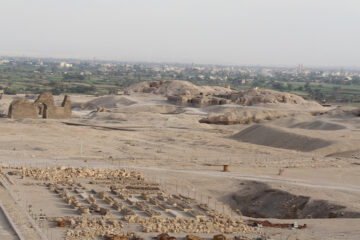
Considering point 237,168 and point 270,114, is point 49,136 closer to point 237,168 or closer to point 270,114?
point 237,168

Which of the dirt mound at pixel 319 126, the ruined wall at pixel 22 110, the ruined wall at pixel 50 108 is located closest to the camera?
the dirt mound at pixel 319 126

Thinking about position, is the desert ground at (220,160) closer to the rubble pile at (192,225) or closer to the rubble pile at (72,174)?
the rubble pile at (192,225)

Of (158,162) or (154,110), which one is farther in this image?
(154,110)

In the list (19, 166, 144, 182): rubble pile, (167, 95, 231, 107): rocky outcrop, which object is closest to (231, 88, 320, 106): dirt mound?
(167, 95, 231, 107): rocky outcrop

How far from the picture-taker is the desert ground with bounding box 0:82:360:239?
20844mm

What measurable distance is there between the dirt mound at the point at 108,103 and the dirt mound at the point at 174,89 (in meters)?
8.46

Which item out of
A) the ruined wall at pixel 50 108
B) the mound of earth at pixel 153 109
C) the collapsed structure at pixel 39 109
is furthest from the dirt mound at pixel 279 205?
the mound of earth at pixel 153 109

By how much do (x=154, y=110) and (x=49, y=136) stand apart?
92.8 ft

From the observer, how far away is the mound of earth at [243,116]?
59719mm

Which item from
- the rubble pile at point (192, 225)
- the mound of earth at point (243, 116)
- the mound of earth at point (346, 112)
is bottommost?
the mound of earth at point (243, 116)

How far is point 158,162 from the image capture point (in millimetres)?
32969

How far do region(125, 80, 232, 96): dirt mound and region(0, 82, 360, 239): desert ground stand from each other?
2038 cm

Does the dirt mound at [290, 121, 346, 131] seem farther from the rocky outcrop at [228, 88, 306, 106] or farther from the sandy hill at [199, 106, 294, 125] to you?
the rocky outcrop at [228, 88, 306, 106]

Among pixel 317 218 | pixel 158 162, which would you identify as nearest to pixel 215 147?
pixel 158 162
